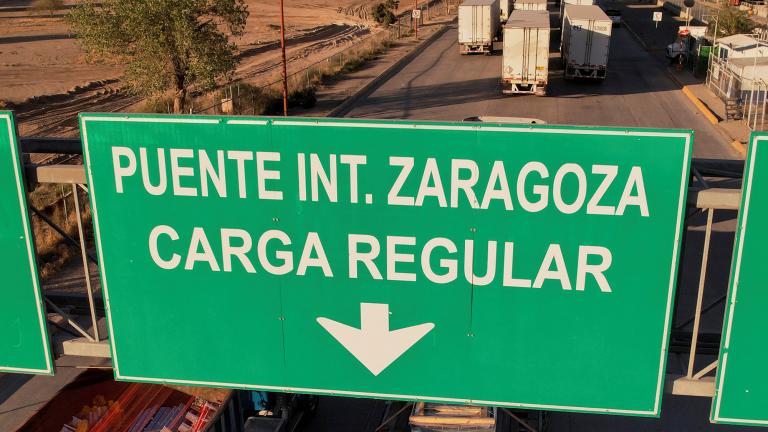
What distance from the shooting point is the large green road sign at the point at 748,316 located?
4559mm

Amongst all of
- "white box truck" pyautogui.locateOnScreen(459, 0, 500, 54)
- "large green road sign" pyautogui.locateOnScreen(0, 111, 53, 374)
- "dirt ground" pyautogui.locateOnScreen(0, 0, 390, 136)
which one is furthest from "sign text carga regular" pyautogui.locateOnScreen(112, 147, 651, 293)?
"white box truck" pyautogui.locateOnScreen(459, 0, 500, 54)

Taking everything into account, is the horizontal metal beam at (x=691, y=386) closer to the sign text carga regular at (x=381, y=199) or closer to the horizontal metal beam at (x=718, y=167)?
the sign text carga regular at (x=381, y=199)

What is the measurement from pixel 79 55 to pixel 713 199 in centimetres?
5790

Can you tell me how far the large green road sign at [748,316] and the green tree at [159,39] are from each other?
82.4 feet

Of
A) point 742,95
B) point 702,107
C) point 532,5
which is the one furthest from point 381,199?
point 532,5

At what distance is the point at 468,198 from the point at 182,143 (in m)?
2.10

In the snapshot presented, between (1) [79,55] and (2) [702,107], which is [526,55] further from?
(1) [79,55]

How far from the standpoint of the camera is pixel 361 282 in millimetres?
5211

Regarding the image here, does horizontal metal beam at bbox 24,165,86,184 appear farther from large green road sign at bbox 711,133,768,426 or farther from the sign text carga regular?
large green road sign at bbox 711,133,768,426

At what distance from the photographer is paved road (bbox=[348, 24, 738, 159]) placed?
30.6 m

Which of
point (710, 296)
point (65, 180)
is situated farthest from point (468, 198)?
point (710, 296)

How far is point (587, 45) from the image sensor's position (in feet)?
123

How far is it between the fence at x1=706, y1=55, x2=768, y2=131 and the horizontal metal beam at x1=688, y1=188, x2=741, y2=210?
26004 mm

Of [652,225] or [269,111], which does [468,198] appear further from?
[269,111]
